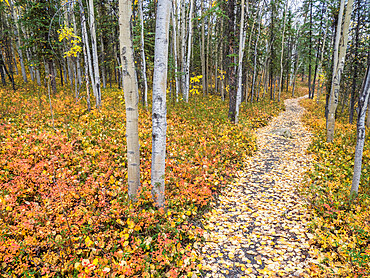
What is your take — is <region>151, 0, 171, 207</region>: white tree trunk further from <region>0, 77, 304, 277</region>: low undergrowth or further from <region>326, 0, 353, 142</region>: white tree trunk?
<region>326, 0, 353, 142</region>: white tree trunk

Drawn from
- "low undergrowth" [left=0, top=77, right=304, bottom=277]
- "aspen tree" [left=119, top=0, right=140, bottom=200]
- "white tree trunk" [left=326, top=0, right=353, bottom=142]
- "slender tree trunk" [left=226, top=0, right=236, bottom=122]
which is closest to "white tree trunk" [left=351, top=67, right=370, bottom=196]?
"low undergrowth" [left=0, top=77, right=304, bottom=277]

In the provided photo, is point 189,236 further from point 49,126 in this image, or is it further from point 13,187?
point 49,126

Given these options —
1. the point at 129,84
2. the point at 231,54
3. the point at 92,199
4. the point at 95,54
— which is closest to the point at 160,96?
the point at 129,84

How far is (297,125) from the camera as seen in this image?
44.4 feet

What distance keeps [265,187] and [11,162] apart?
714 cm

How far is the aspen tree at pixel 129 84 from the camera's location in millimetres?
3373

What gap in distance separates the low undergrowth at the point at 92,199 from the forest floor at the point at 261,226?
17.0 inches

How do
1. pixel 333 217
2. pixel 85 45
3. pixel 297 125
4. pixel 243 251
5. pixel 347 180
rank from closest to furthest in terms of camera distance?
pixel 243 251, pixel 333 217, pixel 347 180, pixel 85 45, pixel 297 125

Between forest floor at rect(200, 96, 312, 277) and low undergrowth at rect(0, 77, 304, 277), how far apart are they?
433mm

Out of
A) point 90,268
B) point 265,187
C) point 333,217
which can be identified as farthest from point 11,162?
point 333,217

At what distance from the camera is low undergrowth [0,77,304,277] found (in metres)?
3.11

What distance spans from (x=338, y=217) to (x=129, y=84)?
212 inches

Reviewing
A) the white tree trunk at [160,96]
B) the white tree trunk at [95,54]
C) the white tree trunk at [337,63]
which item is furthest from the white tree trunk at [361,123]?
the white tree trunk at [95,54]

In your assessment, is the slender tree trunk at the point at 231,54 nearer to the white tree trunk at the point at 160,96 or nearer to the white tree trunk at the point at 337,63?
the white tree trunk at the point at 337,63
